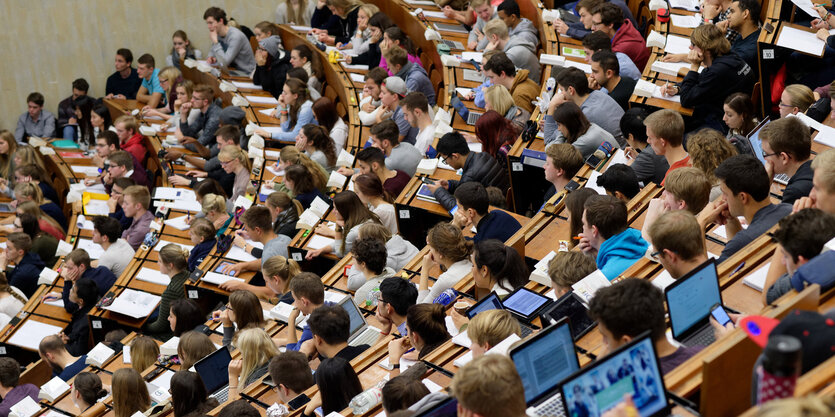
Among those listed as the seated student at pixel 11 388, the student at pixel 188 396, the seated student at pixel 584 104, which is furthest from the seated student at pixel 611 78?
the seated student at pixel 11 388

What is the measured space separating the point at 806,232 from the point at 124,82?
31.3 feet

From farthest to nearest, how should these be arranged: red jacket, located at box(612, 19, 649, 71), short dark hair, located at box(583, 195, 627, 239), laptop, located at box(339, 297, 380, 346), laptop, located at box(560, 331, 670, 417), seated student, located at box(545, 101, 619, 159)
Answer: red jacket, located at box(612, 19, 649, 71) → seated student, located at box(545, 101, 619, 159) → laptop, located at box(339, 297, 380, 346) → short dark hair, located at box(583, 195, 627, 239) → laptop, located at box(560, 331, 670, 417)

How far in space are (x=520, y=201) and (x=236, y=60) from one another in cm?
539

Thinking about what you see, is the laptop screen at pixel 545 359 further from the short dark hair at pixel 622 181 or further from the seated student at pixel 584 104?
the seated student at pixel 584 104

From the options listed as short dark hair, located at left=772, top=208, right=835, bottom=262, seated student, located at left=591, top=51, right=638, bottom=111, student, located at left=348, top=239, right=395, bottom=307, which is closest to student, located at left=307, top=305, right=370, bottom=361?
student, located at left=348, top=239, right=395, bottom=307

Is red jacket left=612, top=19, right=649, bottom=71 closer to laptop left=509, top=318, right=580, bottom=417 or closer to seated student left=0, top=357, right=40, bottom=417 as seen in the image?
laptop left=509, top=318, right=580, bottom=417

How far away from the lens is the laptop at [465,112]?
283 inches

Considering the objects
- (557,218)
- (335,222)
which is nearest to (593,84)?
(557,218)

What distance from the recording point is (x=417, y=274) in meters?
5.33

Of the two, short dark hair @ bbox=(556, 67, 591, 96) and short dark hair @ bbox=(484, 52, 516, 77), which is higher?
short dark hair @ bbox=(556, 67, 591, 96)

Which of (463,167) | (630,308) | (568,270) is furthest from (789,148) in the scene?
(463,167)

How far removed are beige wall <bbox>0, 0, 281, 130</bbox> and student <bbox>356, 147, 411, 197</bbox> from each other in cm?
540

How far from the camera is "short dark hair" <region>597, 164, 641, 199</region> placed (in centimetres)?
500

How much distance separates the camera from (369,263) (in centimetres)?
526
